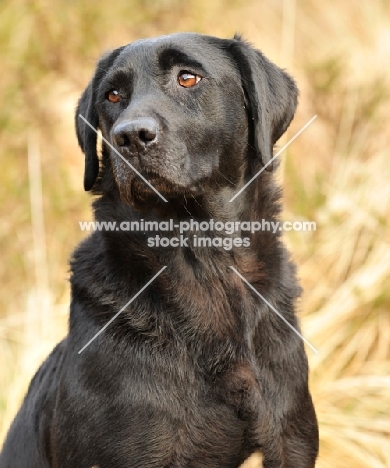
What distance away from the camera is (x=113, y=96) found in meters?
3.25

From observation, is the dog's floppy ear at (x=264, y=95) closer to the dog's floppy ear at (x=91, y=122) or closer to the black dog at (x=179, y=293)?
the black dog at (x=179, y=293)

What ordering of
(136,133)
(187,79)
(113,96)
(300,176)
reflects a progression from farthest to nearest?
(300,176) < (113,96) < (187,79) < (136,133)

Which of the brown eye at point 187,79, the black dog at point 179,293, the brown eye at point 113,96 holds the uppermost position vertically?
the brown eye at point 113,96

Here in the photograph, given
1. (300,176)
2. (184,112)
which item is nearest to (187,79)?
(184,112)

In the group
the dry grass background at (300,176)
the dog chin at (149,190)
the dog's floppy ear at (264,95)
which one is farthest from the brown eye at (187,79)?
the dry grass background at (300,176)

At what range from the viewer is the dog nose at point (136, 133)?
2.81 metres

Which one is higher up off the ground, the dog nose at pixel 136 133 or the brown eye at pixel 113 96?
the brown eye at pixel 113 96

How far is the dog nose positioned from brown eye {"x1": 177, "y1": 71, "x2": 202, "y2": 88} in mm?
331

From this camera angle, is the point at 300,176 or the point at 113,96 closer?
the point at 113,96

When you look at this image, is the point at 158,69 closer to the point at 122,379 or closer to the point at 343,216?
the point at 122,379

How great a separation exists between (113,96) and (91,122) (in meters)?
0.22

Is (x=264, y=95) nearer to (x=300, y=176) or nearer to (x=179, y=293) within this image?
(x=179, y=293)

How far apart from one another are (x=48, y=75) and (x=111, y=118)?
4.95 meters

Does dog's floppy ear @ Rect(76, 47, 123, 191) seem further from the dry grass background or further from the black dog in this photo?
the dry grass background
